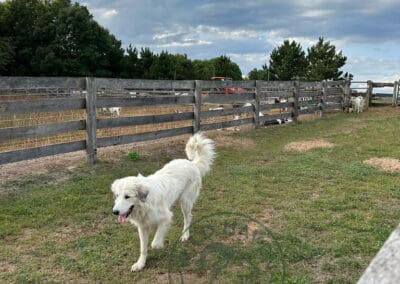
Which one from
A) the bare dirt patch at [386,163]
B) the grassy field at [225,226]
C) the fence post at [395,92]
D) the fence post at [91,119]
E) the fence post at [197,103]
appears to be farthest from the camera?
the fence post at [395,92]

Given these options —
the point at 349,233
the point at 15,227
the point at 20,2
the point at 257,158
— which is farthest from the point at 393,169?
the point at 20,2

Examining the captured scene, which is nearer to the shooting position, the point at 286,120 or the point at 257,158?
the point at 257,158

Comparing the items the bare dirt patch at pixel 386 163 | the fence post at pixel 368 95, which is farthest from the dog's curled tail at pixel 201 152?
the fence post at pixel 368 95

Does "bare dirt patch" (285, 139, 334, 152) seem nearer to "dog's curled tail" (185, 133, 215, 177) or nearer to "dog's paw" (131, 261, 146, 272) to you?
"dog's curled tail" (185, 133, 215, 177)

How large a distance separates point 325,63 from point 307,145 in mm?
45679

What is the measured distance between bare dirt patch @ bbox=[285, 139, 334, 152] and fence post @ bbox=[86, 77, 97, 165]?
15.6ft

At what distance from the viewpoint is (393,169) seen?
7547mm

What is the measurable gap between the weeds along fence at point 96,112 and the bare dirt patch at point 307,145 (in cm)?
220

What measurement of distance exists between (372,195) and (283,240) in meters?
2.32

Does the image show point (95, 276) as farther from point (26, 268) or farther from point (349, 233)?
point (349, 233)

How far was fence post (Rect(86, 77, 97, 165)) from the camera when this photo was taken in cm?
729

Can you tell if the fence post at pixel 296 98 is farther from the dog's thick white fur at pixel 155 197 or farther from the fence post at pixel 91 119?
the dog's thick white fur at pixel 155 197

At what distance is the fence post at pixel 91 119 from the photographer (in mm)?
7293

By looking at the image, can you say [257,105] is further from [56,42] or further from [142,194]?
[56,42]
